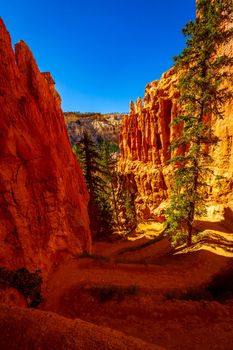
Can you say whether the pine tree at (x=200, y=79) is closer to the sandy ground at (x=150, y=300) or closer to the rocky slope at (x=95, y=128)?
the sandy ground at (x=150, y=300)

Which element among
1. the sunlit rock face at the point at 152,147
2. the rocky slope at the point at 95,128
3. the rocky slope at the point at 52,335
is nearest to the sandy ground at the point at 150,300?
the rocky slope at the point at 52,335

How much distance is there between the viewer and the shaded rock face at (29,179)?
9891 mm

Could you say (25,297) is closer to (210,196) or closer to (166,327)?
(166,327)

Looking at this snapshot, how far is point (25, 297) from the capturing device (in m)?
7.59

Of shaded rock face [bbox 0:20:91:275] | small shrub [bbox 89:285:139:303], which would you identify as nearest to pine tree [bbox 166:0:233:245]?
small shrub [bbox 89:285:139:303]

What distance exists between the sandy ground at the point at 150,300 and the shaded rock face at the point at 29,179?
6.41 ft

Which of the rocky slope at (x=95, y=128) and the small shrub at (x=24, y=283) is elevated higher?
the rocky slope at (x=95, y=128)

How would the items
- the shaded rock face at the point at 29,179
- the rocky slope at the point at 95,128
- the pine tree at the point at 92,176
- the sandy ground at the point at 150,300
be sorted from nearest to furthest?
1. the sandy ground at the point at 150,300
2. the shaded rock face at the point at 29,179
3. the pine tree at the point at 92,176
4. the rocky slope at the point at 95,128

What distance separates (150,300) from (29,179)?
9195mm

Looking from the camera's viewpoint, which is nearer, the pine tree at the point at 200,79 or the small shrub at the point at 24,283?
the small shrub at the point at 24,283

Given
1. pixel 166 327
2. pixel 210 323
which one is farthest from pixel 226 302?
pixel 166 327

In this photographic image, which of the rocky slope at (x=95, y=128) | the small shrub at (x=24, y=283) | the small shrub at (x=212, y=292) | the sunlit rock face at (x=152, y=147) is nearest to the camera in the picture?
the small shrub at (x=24, y=283)

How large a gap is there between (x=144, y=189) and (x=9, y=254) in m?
33.5

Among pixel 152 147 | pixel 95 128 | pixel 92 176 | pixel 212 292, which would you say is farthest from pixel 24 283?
pixel 95 128
